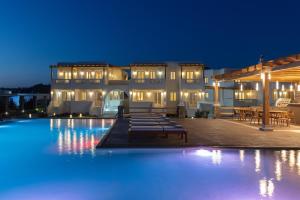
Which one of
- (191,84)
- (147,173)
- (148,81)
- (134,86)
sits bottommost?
(147,173)

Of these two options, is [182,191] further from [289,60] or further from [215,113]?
[215,113]

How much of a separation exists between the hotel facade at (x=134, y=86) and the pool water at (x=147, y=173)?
23157mm

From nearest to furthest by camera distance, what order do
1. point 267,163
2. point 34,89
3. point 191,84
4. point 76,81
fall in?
point 267,163, point 191,84, point 76,81, point 34,89

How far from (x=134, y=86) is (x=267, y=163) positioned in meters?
26.7

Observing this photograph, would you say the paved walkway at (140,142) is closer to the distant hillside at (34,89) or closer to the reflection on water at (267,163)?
the reflection on water at (267,163)

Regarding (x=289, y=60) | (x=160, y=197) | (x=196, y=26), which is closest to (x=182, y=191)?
(x=160, y=197)

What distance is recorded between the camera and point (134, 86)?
35250 mm

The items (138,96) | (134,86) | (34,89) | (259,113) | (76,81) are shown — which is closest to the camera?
(259,113)

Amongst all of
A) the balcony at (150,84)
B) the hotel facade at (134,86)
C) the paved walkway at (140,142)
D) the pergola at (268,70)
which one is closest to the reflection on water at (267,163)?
the paved walkway at (140,142)

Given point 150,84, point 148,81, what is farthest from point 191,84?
point 148,81

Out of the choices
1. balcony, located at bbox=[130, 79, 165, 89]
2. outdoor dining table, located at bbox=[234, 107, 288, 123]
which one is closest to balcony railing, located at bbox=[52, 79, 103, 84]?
balcony, located at bbox=[130, 79, 165, 89]

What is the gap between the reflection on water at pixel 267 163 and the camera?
721 cm

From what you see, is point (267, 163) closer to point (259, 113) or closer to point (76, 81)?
point (259, 113)

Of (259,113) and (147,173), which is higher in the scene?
(259,113)
